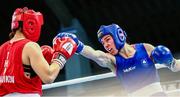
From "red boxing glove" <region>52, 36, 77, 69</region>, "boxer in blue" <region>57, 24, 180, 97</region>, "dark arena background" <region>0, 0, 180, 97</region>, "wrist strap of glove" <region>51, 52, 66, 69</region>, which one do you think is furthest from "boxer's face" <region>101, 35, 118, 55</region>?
"dark arena background" <region>0, 0, 180, 97</region>

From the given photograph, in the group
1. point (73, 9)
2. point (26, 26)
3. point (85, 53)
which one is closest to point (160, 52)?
point (85, 53)

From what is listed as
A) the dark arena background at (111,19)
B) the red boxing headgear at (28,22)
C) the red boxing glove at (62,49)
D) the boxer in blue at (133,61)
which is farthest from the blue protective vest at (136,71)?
the dark arena background at (111,19)

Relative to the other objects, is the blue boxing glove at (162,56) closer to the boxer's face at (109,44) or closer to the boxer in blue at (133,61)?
the boxer in blue at (133,61)

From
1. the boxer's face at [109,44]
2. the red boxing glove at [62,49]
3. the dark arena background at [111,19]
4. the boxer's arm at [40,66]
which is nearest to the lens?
the boxer's arm at [40,66]

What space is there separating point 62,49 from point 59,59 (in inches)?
2.8

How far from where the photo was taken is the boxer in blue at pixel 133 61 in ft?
7.38

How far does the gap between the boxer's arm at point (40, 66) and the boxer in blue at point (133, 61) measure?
69cm

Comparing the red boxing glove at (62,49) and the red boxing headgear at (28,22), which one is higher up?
the red boxing headgear at (28,22)

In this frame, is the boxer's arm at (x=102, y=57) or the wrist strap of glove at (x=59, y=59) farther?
the boxer's arm at (x=102, y=57)

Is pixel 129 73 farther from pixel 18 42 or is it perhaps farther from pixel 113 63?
pixel 18 42

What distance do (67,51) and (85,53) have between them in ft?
2.02

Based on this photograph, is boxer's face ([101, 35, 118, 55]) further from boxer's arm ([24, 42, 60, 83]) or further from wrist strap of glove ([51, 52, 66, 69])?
boxer's arm ([24, 42, 60, 83])

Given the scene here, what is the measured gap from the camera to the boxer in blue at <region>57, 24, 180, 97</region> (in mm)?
2248

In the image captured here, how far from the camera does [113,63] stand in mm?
2395
